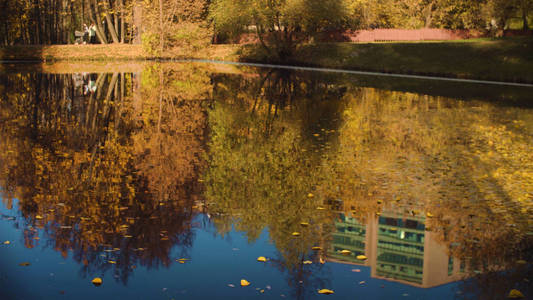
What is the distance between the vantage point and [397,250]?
705 cm

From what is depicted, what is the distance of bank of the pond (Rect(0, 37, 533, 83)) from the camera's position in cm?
3416

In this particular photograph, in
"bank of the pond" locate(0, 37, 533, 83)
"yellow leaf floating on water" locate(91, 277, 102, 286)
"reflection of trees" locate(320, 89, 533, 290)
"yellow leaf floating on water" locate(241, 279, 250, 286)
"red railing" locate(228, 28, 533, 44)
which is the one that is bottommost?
"yellow leaf floating on water" locate(241, 279, 250, 286)

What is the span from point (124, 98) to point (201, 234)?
1392cm

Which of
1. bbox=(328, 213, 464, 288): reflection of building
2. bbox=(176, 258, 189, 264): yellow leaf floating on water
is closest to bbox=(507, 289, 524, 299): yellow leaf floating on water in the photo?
bbox=(328, 213, 464, 288): reflection of building

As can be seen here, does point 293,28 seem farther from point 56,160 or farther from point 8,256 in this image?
point 8,256

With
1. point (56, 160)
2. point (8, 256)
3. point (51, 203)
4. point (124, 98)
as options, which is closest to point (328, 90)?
point (124, 98)

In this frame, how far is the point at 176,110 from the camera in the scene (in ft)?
59.2

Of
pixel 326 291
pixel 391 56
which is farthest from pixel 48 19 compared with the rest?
pixel 326 291

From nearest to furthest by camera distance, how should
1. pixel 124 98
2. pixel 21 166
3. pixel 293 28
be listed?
pixel 21 166 → pixel 124 98 → pixel 293 28

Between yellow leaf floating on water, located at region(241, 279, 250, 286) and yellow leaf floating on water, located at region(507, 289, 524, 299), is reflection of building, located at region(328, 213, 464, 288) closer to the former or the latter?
yellow leaf floating on water, located at region(507, 289, 524, 299)

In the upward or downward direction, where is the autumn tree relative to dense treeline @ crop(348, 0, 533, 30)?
downward

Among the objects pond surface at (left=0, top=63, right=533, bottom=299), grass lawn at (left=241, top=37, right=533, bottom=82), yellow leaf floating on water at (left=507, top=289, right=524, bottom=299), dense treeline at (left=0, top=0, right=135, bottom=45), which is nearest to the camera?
yellow leaf floating on water at (left=507, top=289, right=524, bottom=299)

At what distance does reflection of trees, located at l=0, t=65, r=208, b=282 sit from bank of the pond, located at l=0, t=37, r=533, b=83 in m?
20.3

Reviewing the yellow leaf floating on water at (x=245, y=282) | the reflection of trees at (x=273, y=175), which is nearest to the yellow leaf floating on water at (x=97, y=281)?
the yellow leaf floating on water at (x=245, y=282)
